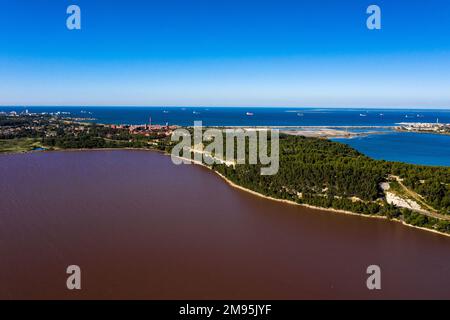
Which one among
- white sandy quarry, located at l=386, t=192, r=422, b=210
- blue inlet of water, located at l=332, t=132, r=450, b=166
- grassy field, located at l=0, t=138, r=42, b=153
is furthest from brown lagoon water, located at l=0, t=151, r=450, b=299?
blue inlet of water, located at l=332, t=132, r=450, b=166

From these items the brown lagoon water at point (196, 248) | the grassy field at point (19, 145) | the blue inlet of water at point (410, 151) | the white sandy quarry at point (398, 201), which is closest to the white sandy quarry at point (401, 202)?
the white sandy quarry at point (398, 201)

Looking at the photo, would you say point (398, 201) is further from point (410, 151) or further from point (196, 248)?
point (410, 151)

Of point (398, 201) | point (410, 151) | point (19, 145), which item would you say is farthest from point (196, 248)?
point (19, 145)

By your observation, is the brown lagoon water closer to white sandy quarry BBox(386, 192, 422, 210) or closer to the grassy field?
white sandy quarry BBox(386, 192, 422, 210)

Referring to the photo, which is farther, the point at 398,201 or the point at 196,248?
the point at 398,201
